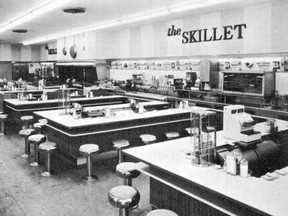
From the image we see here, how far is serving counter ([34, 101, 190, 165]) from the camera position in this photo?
5.17m

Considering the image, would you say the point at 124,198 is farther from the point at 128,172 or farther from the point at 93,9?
the point at 93,9

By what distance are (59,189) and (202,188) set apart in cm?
267

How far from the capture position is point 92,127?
5.24 metres

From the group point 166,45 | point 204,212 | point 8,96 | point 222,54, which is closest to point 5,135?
point 8,96

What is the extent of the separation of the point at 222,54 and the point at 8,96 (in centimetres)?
714

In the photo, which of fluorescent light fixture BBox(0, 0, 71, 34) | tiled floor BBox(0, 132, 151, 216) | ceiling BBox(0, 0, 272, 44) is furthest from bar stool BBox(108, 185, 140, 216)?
ceiling BBox(0, 0, 272, 44)

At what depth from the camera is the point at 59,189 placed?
4426 mm

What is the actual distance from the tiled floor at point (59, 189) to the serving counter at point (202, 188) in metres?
0.79

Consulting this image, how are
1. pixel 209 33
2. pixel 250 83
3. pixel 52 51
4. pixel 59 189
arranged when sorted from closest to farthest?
A: pixel 59 189, pixel 250 83, pixel 209 33, pixel 52 51

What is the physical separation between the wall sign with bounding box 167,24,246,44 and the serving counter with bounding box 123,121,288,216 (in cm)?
424

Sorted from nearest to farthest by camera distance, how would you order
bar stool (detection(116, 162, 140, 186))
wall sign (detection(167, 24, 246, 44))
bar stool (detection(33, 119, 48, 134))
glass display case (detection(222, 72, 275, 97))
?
bar stool (detection(116, 162, 140, 186)), bar stool (detection(33, 119, 48, 134)), glass display case (detection(222, 72, 275, 97)), wall sign (detection(167, 24, 246, 44))

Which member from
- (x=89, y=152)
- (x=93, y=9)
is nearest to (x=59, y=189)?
(x=89, y=152)

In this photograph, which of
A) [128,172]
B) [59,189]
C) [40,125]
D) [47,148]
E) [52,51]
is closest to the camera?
[128,172]

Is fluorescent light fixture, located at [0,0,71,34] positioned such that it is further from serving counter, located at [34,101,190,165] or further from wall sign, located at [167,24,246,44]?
wall sign, located at [167,24,246,44]
